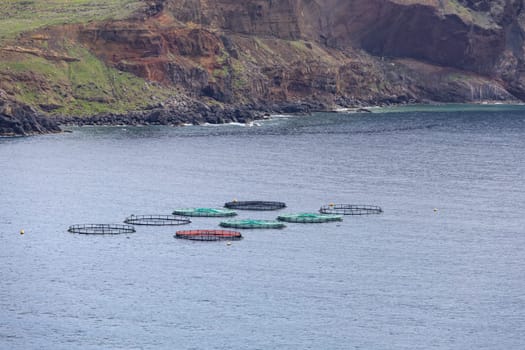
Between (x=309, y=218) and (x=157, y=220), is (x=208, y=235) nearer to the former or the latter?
(x=157, y=220)

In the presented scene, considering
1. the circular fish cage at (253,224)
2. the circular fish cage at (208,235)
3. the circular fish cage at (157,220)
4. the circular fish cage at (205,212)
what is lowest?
the circular fish cage at (208,235)

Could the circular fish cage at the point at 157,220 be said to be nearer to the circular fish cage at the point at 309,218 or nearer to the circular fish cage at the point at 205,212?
the circular fish cage at the point at 205,212

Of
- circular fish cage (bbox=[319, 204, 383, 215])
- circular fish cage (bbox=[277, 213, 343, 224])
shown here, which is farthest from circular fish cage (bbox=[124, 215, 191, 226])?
circular fish cage (bbox=[319, 204, 383, 215])

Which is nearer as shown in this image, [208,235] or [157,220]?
[208,235]

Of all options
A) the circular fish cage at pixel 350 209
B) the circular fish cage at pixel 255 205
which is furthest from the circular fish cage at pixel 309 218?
the circular fish cage at pixel 255 205

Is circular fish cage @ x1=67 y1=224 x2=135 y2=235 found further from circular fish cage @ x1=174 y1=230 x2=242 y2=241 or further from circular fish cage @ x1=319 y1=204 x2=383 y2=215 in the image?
circular fish cage @ x1=319 y1=204 x2=383 y2=215

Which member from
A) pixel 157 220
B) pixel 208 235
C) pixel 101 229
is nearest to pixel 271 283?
pixel 208 235

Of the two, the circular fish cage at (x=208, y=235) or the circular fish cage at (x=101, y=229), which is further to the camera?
the circular fish cage at (x=101, y=229)
